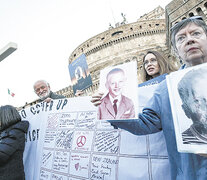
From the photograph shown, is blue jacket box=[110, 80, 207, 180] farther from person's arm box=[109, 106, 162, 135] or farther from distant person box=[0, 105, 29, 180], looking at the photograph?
distant person box=[0, 105, 29, 180]

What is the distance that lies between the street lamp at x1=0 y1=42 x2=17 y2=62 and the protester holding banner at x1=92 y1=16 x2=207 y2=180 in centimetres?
344

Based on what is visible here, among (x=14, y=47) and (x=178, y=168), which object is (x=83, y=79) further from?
(x=178, y=168)

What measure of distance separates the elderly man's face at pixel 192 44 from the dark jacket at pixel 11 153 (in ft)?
6.44

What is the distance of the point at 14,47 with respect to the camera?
11.8 feet

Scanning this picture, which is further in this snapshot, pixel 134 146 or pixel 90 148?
pixel 90 148

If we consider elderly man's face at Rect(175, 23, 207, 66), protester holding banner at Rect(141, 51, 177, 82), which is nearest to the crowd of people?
elderly man's face at Rect(175, 23, 207, 66)

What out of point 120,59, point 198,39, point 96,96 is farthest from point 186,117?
point 120,59

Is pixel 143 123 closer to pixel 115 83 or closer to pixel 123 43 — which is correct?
pixel 115 83

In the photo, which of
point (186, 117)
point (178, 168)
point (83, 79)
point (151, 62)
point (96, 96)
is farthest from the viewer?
point (83, 79)

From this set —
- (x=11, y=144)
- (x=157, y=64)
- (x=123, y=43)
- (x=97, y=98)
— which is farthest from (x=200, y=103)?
(x=123, y=43)

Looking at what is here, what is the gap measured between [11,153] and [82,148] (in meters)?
0.80

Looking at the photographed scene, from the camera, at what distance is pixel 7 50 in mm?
3645

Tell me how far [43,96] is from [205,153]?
2.81 meters

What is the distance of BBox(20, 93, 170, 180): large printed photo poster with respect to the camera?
4.89ft
